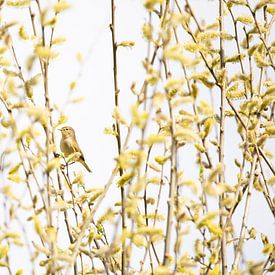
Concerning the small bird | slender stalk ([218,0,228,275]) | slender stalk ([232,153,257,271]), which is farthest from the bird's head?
slender stalk ([232,153,257,271])

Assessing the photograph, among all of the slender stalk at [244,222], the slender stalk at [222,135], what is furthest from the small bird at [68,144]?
the slender stalk at [244,222]

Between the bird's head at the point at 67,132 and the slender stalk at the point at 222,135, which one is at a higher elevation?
the bird's head at the point at 67,132

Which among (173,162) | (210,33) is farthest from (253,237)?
(173,162)

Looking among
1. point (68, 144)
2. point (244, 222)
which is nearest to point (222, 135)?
point (244, 222)

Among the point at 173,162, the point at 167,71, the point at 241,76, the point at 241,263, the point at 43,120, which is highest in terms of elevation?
the point at 241,76

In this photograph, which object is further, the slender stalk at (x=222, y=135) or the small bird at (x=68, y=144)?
the small bird at (x=68, y=144)

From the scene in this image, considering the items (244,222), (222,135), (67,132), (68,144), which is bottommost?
(244,222)

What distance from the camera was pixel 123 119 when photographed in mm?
2736

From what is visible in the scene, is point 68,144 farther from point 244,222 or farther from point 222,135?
point 244,222

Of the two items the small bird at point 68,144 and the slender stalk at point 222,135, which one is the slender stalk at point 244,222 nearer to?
the slender stalk at point 222,135

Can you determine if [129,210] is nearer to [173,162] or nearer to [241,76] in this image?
[173,162]

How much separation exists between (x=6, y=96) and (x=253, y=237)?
1.54 metres

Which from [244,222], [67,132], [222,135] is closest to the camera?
[244,222]

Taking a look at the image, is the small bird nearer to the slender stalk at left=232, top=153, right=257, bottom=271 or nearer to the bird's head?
the bird's head
